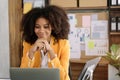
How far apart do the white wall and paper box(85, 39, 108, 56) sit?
250 cm

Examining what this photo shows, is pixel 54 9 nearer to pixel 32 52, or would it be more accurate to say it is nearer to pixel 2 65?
pixel 32 52

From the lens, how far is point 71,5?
3055 mm

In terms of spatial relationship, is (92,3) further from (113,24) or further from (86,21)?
(113,24)

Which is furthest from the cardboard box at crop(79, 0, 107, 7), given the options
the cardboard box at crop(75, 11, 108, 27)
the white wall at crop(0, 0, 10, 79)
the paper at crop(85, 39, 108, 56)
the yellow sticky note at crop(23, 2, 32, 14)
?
the white wall at crop(0, 0, 10, 79)

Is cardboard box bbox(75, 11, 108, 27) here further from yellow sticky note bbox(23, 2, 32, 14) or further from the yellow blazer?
the yellow blazer

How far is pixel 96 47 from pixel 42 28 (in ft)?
5.49

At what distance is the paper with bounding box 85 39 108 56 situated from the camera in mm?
3035

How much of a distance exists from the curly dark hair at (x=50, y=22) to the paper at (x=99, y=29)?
4.68 feet

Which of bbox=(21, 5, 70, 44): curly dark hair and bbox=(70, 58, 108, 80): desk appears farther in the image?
bbox=(70, 58, 108, 80): desk

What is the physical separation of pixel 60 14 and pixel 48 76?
29.7 inches

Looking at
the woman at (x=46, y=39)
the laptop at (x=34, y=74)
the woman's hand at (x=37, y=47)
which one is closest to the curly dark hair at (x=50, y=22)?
the woman at (x=46, y=39)

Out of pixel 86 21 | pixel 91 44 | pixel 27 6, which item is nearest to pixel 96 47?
pixel 91 44

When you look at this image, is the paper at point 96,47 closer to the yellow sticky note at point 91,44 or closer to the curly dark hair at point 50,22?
the yellow sticky note at point 91,44

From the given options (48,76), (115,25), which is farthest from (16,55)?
(48,76)
